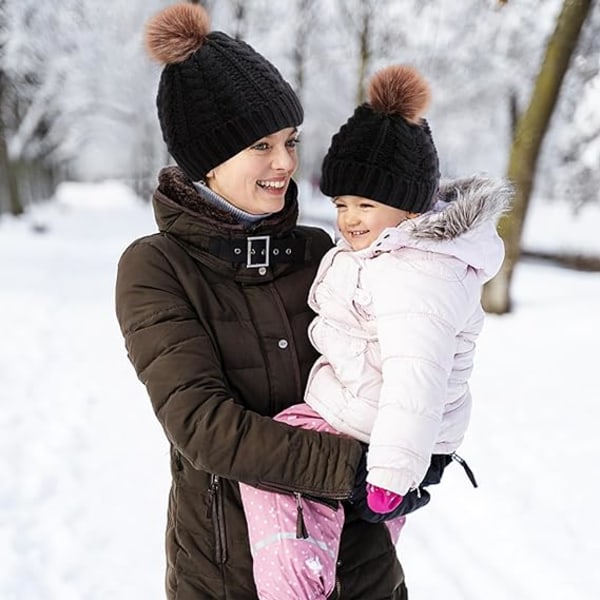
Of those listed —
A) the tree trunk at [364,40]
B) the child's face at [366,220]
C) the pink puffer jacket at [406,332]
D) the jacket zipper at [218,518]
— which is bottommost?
the jacket zipper at [218,518]

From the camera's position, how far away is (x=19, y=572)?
3141mm

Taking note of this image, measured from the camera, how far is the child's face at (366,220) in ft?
6.05

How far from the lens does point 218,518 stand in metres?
1.59

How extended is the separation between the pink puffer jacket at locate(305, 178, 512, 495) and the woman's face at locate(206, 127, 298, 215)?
0.24 m

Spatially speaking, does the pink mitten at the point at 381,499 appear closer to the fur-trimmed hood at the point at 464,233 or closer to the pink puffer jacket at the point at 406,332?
the pink puffer jacket at the point at 406,332

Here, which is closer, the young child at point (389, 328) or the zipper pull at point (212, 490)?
the young child at point (389, 328)

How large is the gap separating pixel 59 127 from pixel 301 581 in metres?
31.7

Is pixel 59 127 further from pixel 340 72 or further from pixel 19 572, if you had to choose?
pixel 19 572

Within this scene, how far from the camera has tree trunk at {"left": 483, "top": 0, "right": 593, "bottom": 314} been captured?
22.4 feet

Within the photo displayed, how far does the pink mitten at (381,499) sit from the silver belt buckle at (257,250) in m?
0.59

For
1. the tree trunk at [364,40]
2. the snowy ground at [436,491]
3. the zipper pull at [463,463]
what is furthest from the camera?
the tree trunk at [364,40]

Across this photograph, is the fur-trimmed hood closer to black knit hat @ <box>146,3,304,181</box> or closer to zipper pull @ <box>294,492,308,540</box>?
black knit hat @ <box>146,3,304,181</box>

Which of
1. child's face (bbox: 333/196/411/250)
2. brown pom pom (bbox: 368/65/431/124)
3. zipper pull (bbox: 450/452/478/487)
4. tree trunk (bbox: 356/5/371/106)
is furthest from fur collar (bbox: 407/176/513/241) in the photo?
tree trunk (bbox: 356/5/371/106)

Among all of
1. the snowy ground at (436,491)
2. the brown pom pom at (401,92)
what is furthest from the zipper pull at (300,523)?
the snowy ground at (436,491)
